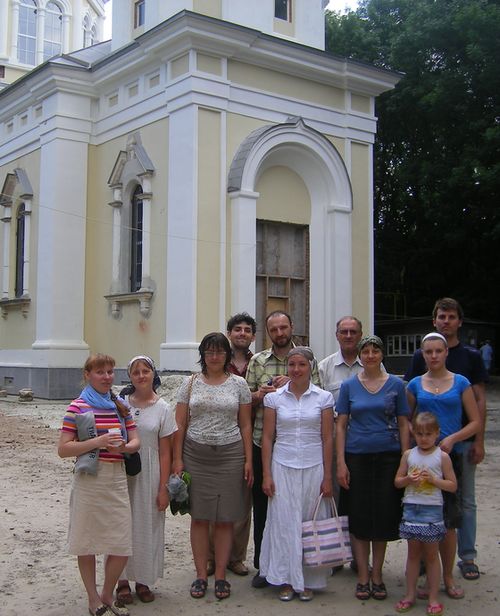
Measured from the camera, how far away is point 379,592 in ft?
16.3

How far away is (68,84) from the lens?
55.7ft

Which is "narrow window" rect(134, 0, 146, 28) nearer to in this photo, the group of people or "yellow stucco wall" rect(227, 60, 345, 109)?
"yellow stucco wall" rect(227, 60, 345, 109)

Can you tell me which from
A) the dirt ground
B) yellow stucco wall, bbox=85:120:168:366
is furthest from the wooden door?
the dirt ground

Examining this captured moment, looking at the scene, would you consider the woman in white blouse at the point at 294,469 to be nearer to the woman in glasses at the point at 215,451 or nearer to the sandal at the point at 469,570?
the woman in glasses at the point at 215,451

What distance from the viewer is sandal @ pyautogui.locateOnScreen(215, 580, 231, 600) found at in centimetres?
497

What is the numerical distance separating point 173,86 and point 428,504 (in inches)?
458

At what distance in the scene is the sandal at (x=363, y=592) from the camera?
496 centimetres

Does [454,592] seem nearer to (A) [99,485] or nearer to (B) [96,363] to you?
(A) [99,485]

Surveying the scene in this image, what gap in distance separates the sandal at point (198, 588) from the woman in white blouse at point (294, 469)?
40 cm

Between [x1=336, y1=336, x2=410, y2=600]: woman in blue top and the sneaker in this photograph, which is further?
the sneaker

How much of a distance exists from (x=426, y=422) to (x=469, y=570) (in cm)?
131

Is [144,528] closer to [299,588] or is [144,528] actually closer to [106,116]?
[299,588]

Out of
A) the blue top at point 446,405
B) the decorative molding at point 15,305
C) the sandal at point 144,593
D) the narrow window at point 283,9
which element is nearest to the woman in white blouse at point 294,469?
the blue top at point 446,405

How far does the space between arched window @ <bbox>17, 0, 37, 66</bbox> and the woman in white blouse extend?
83.7ft
